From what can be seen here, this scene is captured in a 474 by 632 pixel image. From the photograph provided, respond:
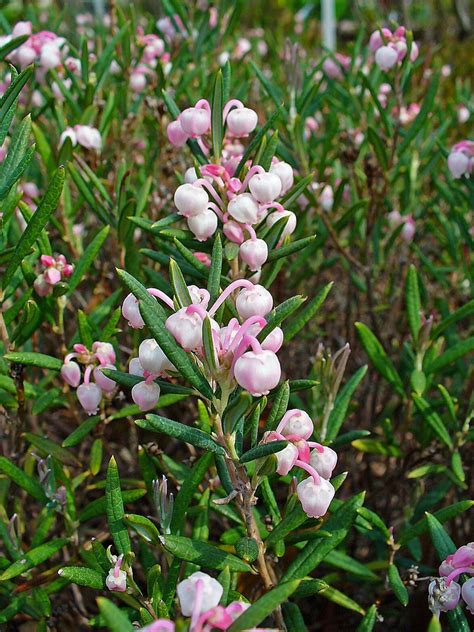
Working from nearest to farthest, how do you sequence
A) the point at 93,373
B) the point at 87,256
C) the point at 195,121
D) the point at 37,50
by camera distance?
1. the point at 195,121
2. the point at 93,373
3. the point at 87,256
4. the point at 37,50

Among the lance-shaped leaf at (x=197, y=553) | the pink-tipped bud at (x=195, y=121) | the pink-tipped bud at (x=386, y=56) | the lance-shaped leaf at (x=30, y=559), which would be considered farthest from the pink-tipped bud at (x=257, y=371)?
the pink-tipped bud at (x=386, y=56)

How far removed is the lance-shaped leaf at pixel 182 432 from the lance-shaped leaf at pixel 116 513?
0.35ft

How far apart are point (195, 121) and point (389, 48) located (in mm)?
717

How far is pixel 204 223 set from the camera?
1008 millimetres

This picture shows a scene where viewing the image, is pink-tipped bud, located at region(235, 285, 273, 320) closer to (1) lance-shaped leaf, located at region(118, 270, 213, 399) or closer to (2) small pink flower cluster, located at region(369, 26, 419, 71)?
(1) lance-shaped leaf, located at region(118, 270, 213, 399)

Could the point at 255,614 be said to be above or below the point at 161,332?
below

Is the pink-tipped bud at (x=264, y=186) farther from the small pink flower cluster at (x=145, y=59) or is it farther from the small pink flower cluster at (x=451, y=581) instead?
the small pink flower cluster at (x=145, y=59)

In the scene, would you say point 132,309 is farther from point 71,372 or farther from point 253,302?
point 71,372

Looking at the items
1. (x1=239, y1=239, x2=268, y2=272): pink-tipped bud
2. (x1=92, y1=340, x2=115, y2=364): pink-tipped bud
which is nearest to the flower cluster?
(x1=239, y1=239, x2=268, y2=272): pink-tipped bud

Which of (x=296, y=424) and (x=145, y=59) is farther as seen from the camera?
(x=145, y=59)

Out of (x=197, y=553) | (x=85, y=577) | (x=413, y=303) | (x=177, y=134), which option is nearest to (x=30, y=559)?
(x=85, y=577)

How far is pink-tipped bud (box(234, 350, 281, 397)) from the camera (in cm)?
74

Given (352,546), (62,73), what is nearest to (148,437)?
(352,546)

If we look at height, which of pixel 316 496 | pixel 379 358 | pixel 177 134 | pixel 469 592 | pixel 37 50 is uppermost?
pixel 37 50
